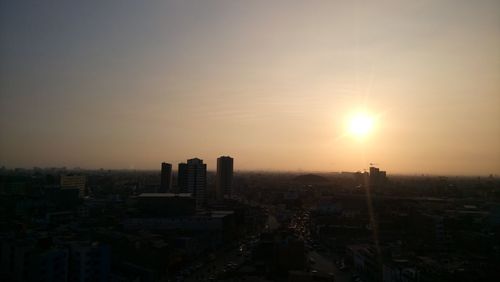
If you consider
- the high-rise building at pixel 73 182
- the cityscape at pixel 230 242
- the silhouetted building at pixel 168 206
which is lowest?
A: the cityscape at pixel 230 242

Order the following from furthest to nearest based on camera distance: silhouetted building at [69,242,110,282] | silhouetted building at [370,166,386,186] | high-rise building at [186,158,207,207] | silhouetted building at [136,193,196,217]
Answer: silhouetted building at [370,166,386,186] < high-rise building at [186,158,207,207] < silhouetted building at [136,193,196,217] < silhouetted building at [69,242,110,282]

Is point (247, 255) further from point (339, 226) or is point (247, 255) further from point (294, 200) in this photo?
point (294, 200)

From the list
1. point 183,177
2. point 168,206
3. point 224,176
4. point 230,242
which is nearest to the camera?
Result: point 230,242

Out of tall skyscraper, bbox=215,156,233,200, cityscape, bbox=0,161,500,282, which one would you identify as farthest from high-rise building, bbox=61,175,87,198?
tall skyscraper, bbox=215,156,233,200

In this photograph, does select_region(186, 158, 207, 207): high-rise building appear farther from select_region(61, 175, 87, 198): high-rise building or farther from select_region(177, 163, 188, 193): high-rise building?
select_region(61, 175, 87, 198): high-rise building

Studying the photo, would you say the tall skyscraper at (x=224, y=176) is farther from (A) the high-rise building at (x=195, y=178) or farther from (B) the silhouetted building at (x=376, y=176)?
(B) the silhouetted building at (x=376, y=176)

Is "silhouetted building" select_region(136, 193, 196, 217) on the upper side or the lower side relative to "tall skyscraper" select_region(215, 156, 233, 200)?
lower

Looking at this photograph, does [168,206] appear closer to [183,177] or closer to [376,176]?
[183,177]

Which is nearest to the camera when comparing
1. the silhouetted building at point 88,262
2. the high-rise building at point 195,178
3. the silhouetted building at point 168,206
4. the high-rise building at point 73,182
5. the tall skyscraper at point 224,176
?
the silhouetted building at point 88,262

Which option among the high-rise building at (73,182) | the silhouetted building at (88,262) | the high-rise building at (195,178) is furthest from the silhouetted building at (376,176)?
the silhouetted building at (88,262)

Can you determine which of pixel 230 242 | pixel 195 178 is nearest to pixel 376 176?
pixel 195 178

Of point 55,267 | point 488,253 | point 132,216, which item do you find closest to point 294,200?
point 132,216
